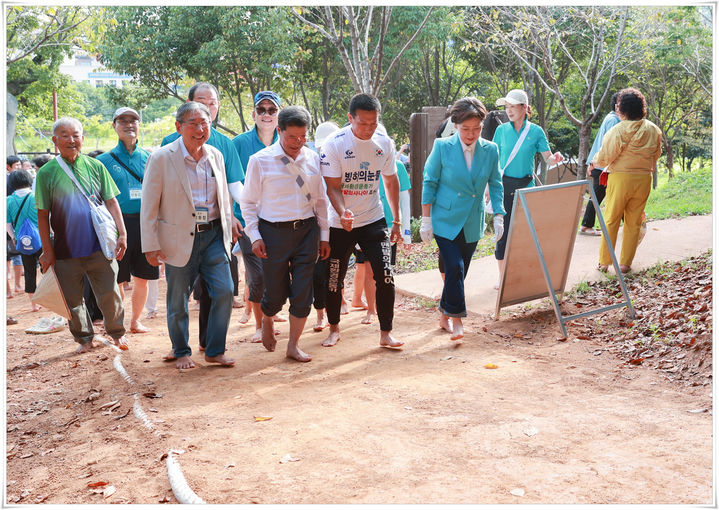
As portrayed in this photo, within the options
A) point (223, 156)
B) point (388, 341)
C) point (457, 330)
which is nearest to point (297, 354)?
point (388, 341)

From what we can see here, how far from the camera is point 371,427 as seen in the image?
415cm

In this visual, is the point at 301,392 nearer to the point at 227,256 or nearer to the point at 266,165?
the point at 227,256

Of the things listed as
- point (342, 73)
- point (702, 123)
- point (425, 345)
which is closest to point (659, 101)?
point (702, 123)

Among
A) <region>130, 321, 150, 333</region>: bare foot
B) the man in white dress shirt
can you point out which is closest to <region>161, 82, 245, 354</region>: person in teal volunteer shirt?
the man in white dress shirt

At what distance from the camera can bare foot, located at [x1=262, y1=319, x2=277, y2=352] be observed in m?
5.66

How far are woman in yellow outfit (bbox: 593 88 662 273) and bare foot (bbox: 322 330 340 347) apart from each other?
128 inches

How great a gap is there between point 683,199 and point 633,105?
704 centimetres

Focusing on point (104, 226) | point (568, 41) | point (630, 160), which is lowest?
point (104, 226)

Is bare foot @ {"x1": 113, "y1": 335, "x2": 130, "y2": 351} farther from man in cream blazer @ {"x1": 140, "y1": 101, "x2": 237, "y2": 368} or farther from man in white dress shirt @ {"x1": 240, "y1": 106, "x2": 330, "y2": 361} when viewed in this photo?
man in white dress shirt @ {"x1": 240, "y1": 106, "x2": 330, "y2": 361}

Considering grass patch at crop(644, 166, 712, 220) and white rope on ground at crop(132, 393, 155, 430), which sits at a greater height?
grass patch at crop(644, 166, 712, 220)

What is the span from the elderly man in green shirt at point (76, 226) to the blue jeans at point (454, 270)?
2.71 metres

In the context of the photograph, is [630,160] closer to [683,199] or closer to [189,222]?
[189,222]

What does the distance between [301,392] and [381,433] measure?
97cm

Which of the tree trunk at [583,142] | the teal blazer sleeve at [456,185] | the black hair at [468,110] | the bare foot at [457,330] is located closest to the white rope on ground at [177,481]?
the bare foot at [457,330]
